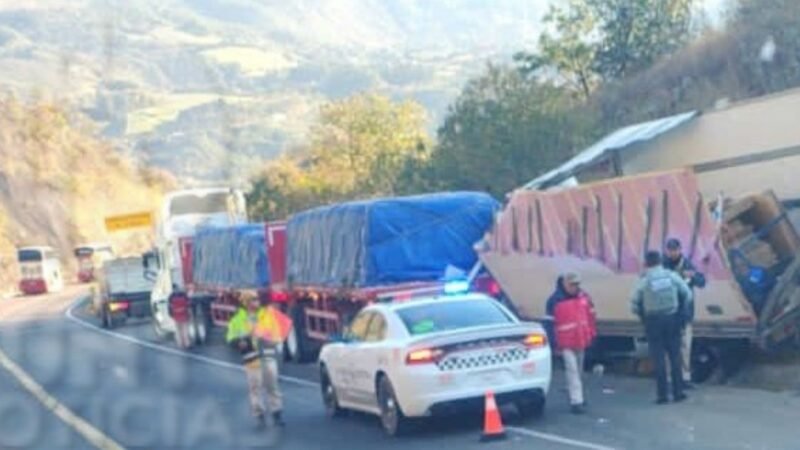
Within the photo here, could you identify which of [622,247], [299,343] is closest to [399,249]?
[299,343]

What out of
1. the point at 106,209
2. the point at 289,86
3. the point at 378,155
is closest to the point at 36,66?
the point at 289,86

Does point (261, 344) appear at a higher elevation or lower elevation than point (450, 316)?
lower

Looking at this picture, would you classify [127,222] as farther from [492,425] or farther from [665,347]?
[492,425]

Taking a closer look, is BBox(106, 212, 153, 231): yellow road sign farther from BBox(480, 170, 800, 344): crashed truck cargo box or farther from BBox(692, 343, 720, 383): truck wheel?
BBox(692, 343, 720, 383): truck wheel

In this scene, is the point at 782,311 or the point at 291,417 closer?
the point at 782,311

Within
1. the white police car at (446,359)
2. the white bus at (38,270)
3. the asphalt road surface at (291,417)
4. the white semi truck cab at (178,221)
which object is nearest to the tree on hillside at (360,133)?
the white semi truck cab at (178,221)

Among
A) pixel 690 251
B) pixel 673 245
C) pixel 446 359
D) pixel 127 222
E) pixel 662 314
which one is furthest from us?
pixel 127 222

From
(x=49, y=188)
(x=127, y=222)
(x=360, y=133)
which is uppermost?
(x=49, y=188)

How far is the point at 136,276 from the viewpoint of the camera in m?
58.1

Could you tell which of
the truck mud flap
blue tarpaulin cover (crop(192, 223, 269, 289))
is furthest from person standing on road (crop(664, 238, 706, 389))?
blue tarpaulin cover (crop(192, 223, 269, 289))

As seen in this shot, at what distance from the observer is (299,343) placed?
3083cm

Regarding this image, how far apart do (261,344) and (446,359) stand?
3359 millimetres

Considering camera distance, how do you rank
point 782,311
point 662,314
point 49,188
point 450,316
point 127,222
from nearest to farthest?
point 450,316, point 662,314, point 782,311, point 127,222, point 49,188

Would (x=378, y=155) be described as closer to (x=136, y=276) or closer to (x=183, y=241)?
(x=136, y=276)
